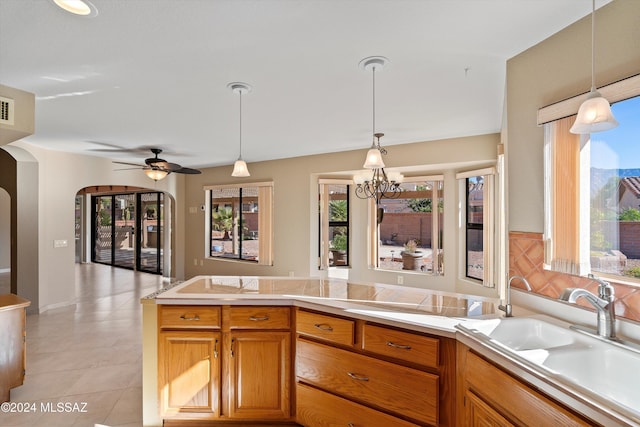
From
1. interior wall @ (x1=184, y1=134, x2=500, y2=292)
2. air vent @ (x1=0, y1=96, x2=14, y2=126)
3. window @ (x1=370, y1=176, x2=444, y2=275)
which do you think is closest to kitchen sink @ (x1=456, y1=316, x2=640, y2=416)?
interior wall @ (x1=184, y1=134, x2=500, y2=292)

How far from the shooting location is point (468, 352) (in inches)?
58.1

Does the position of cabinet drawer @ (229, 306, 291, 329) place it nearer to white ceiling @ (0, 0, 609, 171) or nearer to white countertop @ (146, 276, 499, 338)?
white countertop @ (146, 276, 499, 338)

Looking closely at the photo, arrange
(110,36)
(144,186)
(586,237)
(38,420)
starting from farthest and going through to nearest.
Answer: (144,186)
(38,420)
(110,36)
(586,237)

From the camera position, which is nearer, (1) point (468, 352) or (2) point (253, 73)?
(1) point (468, 352)

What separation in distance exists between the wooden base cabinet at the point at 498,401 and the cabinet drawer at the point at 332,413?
15.3 inches

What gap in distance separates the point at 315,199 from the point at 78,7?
426 cm

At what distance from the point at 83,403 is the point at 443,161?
15.1 ft

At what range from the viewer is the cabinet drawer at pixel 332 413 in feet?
5.81

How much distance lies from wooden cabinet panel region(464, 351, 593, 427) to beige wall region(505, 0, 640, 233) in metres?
1.03

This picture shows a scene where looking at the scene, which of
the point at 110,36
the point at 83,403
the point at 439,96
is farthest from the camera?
the point at 439,96

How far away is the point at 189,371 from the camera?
2.12m

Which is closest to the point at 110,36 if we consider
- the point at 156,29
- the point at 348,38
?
the point at 156,29

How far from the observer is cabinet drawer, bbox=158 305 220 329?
6.91 ft

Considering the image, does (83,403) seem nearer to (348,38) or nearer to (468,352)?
(468,352)
